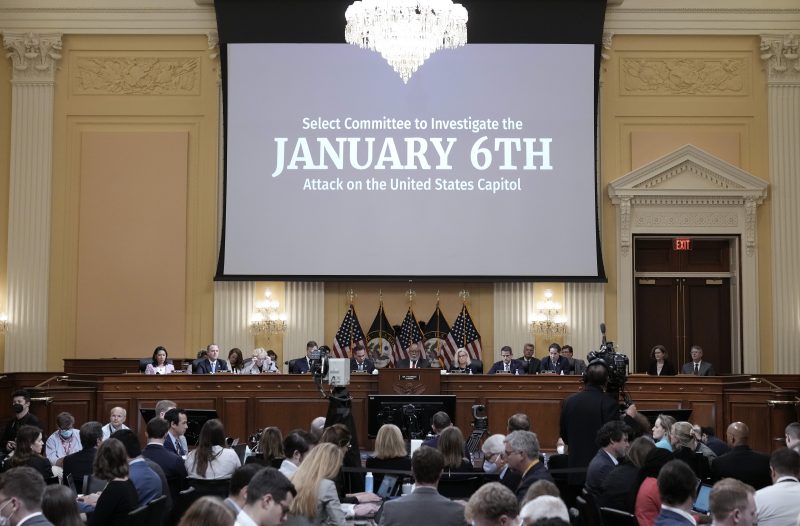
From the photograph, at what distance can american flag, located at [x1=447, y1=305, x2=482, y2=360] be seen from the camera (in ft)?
55.7

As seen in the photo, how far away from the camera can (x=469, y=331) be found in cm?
1703

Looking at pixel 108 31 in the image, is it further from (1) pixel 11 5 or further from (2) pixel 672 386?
(2) pixel 672 386

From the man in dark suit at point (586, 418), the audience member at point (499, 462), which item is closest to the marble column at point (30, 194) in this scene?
the audience member at point (499, 462)

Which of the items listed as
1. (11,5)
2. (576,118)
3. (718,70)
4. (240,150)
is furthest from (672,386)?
(11,5)

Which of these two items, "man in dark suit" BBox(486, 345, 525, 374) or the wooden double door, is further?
the wooden double door

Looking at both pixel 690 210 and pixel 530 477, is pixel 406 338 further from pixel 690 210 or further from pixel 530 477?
pixel 530 477

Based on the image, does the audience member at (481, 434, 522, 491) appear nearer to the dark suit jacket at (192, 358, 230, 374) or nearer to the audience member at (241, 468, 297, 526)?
the audience member at (241, 468, 297, 526)

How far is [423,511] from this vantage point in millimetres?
5270

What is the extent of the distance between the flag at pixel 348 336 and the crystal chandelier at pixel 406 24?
5.35m

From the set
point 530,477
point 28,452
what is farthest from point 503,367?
point 530,477

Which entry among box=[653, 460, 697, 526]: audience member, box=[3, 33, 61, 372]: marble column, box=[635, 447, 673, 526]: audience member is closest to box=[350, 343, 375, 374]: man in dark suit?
box=[3, 33, 61, 372]: marble column

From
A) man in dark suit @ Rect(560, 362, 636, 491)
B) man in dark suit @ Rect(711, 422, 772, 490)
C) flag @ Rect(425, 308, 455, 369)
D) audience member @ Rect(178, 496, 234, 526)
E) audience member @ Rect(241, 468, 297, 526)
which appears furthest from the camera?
flag @ Rect(425, 308, 455, 369)

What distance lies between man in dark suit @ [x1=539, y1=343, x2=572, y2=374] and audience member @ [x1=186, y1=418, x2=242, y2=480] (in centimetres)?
794

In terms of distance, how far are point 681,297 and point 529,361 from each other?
139 inches
